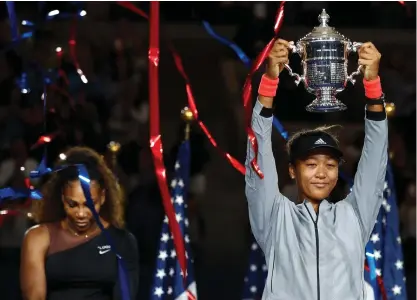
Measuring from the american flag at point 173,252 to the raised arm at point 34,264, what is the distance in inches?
30.0

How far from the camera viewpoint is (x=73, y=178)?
4.91m

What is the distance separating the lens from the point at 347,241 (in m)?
3.58

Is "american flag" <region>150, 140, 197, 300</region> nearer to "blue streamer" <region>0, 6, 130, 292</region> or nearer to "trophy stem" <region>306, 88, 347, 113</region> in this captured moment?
"blue streamer" <region>0, 6, 130, 292</region>

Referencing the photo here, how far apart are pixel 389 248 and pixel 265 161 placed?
1964mm

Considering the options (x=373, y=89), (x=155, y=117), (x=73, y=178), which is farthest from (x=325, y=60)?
(x=73, y=178)

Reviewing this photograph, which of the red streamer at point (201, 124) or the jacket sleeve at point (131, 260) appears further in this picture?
the jacket sleeve at point (131, 260)

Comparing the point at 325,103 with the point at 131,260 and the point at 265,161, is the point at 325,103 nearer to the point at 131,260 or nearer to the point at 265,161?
the point at 265,161

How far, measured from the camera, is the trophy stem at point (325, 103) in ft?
12.5

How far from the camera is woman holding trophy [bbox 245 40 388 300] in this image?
354cm

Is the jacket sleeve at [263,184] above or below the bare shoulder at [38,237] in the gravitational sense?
above

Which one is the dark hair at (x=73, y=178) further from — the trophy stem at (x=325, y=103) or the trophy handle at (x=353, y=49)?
the trophy handle at (x=353, y=49)

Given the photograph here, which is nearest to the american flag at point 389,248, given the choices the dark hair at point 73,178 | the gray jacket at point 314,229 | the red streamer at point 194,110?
the red streamer at point 194,110

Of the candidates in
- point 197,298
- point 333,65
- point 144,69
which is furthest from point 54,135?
point 333,65

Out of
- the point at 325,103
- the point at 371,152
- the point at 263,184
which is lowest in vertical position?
the point at 263,184
